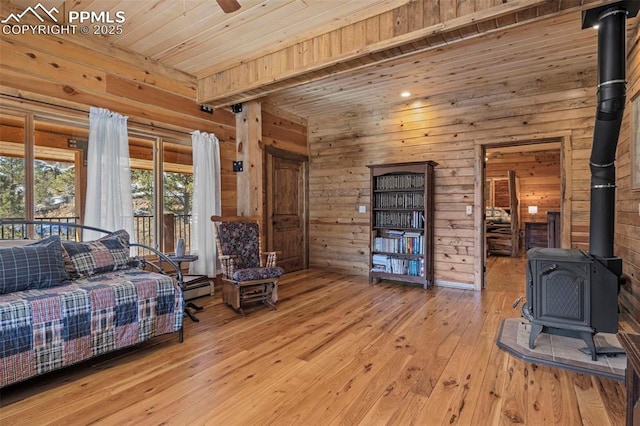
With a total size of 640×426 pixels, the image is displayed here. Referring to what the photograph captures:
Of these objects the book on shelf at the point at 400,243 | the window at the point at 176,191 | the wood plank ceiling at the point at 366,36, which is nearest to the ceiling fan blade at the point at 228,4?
the wood plank ceiling at the point at 366,36

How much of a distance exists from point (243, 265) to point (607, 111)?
3667 mm

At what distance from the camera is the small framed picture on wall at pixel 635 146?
2887 mm

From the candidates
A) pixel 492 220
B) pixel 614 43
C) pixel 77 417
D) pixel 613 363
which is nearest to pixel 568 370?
pixel 613 363

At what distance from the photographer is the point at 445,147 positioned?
4.77 metres

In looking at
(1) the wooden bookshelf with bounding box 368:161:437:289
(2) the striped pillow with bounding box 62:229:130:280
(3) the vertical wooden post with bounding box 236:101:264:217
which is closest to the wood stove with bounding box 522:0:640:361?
(1) the wooden bookshelf with bounding box 368:161:437:289

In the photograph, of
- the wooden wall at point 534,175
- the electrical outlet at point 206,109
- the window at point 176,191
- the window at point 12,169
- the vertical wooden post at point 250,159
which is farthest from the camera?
the wooden wall at point 534,175

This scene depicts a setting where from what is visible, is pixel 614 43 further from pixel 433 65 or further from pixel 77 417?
pixel 77 417

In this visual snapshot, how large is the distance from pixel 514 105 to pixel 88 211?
515 centimetres

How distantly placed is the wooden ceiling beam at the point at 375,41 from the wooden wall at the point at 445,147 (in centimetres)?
216

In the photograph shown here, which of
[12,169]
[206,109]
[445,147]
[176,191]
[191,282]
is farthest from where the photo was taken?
[445,147]

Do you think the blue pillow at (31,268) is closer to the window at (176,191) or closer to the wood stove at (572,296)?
the window at (176,191)

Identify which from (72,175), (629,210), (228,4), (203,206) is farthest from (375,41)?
(72,175)

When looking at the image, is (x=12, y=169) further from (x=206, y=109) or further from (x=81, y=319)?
(x=206, y=109)

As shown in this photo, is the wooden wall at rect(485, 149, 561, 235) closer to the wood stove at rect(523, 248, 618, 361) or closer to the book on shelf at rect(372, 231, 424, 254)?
the book on shelf at rect(372, 231, 424, 254)
